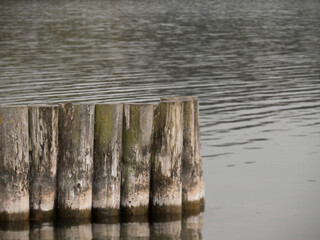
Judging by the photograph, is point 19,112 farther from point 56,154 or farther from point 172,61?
point 172,61

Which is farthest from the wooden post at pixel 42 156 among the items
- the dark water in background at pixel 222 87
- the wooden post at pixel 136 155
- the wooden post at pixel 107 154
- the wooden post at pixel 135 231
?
the wooden post at pixel 135 231

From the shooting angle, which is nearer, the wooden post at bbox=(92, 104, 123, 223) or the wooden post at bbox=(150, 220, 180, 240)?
the wooden post at bbox=(92, 104, 123, 223)

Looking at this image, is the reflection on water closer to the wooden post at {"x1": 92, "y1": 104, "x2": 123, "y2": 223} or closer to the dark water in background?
the dark water in background

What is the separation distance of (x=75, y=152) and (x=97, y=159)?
369 mm

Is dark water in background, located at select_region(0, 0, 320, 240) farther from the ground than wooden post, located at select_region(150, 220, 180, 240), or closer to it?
closer to it

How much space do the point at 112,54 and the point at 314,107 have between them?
17.7m

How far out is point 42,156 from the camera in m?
11.6

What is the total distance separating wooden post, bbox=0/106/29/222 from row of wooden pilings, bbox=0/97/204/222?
15mm

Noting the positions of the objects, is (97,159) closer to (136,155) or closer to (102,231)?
(136,155)

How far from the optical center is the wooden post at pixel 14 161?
11383mm

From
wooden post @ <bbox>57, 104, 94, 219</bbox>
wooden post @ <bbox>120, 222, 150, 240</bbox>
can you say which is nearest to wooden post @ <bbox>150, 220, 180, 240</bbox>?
wooden post @ <bbox>120, 222, 150, 240</bbox>

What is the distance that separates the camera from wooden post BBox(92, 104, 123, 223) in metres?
11.7

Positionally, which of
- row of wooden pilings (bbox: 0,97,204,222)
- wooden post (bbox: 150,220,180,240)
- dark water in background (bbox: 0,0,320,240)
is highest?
row of wooden pilings (bbox: 0,97,204,222)

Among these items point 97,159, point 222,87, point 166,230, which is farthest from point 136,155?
point 222,87
